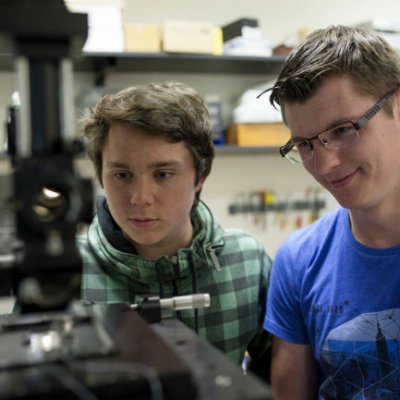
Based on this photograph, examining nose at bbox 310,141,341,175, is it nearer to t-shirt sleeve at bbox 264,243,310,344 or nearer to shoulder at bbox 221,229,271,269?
t-shirt sleeve at bbox 264,243,310,344

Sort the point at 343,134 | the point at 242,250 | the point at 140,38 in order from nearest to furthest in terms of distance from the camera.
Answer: the point at 343,134
the point at 242,250
the point at 140,38

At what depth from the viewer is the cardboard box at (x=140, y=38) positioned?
2.30 metres

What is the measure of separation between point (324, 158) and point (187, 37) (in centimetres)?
147

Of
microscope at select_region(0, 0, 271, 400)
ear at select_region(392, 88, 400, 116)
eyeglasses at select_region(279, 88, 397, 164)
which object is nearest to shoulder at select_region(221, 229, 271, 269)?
eyeglasses at select_region(279, 88, 397, 164)

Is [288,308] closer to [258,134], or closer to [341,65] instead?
[341,65]

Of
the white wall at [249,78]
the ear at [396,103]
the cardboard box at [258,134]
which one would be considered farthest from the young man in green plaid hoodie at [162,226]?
the white wall at [249,78]

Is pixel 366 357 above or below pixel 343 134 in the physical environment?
below

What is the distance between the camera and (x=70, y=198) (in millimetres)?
609

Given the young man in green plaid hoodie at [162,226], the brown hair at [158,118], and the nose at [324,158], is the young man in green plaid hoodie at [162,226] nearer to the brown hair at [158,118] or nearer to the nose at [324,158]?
the brown hair at [158,118]

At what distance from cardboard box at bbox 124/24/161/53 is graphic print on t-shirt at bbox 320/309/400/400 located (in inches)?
64.8

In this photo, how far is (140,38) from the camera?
2.31 metres

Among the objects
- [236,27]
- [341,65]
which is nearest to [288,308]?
[341,65]

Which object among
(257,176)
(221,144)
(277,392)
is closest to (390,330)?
(277,392)

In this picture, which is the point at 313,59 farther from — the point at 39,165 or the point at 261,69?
the point at 261,69
